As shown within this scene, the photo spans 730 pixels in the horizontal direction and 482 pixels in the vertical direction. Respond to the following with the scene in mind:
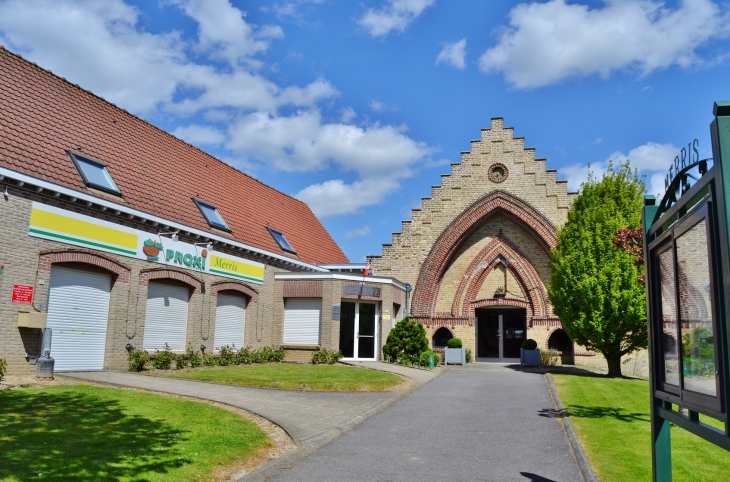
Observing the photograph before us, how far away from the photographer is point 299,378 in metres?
15.9

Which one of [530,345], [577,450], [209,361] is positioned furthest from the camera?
[530,345]

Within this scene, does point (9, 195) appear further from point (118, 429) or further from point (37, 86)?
point (118, 429)

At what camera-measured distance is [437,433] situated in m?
9.97

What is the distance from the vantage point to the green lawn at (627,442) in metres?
7.23

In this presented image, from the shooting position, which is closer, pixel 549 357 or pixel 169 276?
pixel 169 276

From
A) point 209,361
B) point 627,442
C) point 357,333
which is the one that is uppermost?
point 357,333

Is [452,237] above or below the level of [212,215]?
above

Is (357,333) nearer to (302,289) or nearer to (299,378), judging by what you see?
(302,289)

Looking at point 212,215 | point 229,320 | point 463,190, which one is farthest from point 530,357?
point 212,215

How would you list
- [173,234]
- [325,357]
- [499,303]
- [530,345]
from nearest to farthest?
[173,234], [325,357], [530,345], [499,303]

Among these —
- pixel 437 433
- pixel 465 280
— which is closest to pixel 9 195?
pixel 437 433

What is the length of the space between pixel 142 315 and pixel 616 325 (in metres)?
14.9

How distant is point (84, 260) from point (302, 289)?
9601 mm

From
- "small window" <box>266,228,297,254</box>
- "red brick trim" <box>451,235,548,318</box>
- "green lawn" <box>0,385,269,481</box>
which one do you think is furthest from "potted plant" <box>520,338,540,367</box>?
"green lawn" <box>0,385,269,481</box>
